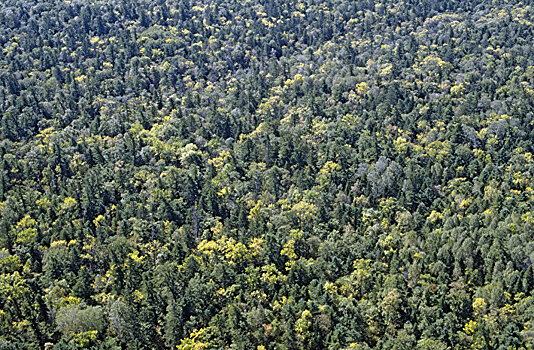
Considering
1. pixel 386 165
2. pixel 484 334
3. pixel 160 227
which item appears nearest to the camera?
pixel 484 334

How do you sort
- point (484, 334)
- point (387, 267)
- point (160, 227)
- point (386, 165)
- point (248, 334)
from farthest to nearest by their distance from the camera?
point (386, 165) < point (160, 227) < point (387, 267) < point (248, 334) < point (484, 334)

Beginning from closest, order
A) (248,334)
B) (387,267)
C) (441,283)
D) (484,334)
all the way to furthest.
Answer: (484,334) < (248,334) < (441,283) < (387,267)

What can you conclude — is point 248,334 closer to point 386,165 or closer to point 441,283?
point 441,283

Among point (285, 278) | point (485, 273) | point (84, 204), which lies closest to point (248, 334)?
point (285, 278)

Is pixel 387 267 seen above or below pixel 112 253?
below

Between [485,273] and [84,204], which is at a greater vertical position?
[84,204]

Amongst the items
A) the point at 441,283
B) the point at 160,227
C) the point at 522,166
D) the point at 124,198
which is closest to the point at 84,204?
the point at 124,198

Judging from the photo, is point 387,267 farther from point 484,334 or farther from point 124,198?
point 124,198

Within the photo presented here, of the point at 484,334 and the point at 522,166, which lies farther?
the point at 522,166

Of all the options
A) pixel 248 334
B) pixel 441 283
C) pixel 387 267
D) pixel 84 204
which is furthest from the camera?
pixel 84 204
